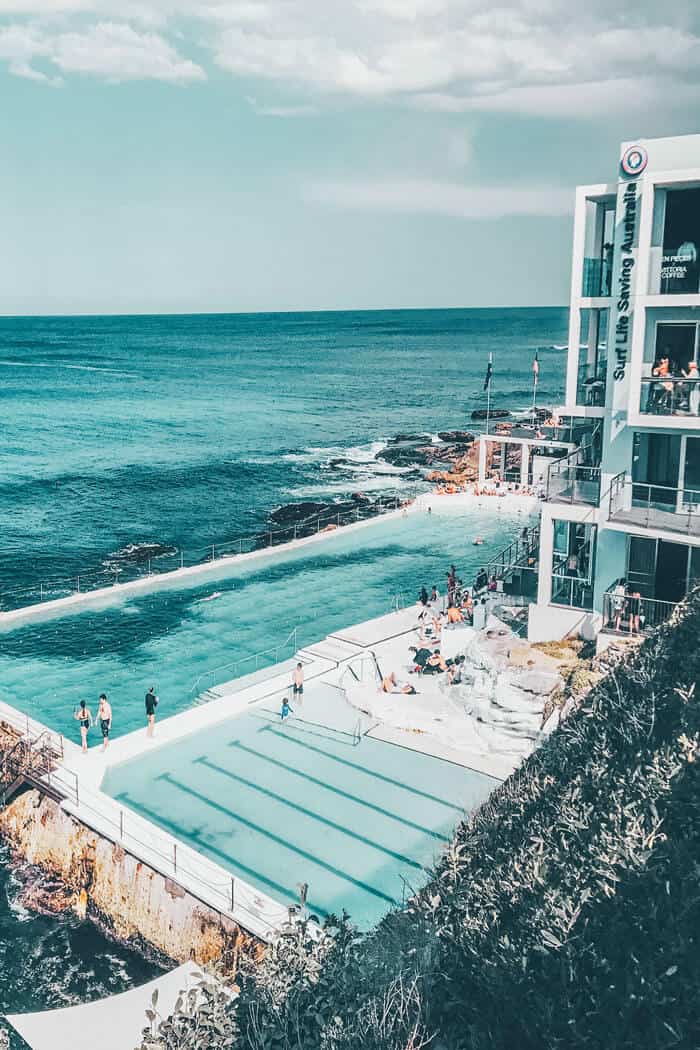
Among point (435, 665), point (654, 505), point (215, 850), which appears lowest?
point (215, 850)

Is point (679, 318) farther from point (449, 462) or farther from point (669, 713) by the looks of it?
point (449, 462)

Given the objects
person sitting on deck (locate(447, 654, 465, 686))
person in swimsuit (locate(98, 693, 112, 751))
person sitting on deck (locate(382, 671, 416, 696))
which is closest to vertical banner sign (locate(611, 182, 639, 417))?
person sitting on deck (locate(447, 654, 465, 686))

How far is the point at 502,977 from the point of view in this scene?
9680mm

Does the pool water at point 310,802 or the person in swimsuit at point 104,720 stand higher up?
the person in swimsuit at point 104,720

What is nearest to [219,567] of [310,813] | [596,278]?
[596,278]

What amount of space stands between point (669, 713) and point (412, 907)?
4556 mm

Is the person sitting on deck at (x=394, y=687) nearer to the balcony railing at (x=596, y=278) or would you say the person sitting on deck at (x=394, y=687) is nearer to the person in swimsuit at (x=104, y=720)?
the person in swimsuit at (x=104, y=720)

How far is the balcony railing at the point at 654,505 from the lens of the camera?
22266 millimetres

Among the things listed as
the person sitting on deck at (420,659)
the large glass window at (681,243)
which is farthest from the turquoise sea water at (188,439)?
the person sitting on deck at (420,659)

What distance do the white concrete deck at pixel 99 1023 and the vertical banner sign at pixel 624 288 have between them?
54.7 ft

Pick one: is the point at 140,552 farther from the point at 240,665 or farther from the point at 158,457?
the point at 158,457

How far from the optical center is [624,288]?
74.3ft

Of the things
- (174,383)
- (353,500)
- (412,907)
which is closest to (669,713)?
(412,907)

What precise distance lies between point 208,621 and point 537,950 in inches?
929
